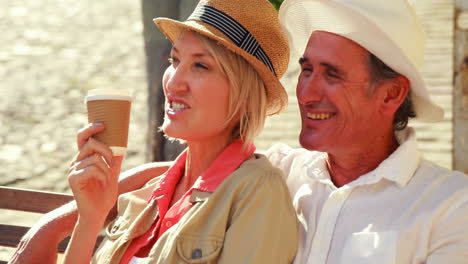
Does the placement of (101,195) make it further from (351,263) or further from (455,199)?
(455,199)

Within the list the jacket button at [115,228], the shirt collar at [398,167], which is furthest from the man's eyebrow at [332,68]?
the jacket button at [115,228]

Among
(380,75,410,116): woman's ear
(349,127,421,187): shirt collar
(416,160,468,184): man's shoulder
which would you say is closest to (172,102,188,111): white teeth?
(349,127,421,187): shirt collar

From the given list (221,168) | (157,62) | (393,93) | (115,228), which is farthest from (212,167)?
(157,62)


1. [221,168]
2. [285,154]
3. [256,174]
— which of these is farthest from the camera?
[285,154]

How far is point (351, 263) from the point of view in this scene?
288 centimetres

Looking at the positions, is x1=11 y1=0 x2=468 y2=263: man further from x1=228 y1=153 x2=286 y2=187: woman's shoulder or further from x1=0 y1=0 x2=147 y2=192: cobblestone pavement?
x1=0 y1=0 x2=147 y2=192: cobblestone pavement

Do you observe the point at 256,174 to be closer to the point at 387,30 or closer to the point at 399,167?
the point at 399,167

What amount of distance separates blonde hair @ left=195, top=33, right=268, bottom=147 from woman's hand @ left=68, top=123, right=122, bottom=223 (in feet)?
1.65

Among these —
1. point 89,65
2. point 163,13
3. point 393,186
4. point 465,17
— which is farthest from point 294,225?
point 89,65

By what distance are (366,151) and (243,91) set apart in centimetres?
58

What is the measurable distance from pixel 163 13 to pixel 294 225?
270cm

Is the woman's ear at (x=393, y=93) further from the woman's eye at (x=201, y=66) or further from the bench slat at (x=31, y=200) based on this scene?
the bench slat at (x=31, y=200)

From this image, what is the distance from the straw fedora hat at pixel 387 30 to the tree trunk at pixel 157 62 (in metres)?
2.07

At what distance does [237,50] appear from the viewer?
294cm
